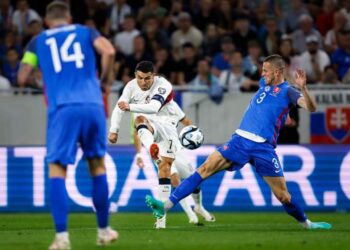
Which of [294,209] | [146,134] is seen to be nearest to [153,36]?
[146,134]

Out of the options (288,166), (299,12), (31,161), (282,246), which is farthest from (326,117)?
(282,246)

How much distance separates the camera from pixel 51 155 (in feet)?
36.8

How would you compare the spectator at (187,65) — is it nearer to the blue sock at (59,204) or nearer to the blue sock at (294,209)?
the blue sock at (294,209)

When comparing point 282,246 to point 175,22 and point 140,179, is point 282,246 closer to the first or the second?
point 140,179

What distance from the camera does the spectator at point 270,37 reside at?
23.7 meters

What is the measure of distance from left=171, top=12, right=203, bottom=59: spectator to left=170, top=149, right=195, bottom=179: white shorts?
22.6ft

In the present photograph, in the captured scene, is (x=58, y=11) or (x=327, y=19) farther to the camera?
(x=327, y=19)

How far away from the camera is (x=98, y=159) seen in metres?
11.5

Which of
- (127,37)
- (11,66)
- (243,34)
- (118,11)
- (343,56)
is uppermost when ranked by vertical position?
(118,11)

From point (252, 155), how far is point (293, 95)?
0.92 metres

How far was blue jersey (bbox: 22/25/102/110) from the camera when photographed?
11.2 meters

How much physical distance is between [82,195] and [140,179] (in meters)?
1.08

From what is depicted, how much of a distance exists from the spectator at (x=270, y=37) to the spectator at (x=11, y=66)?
5.24 metres

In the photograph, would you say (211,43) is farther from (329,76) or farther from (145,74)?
(145,74)
